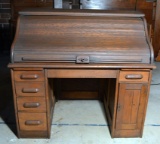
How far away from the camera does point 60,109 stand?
2.60 m

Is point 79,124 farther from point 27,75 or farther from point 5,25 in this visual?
point 5,25

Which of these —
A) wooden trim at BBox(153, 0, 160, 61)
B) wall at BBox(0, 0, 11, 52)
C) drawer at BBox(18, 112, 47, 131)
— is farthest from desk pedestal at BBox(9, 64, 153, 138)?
wall at BBox(0, 0, 11, 52)

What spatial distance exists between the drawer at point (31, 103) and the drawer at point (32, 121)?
0.20 feet

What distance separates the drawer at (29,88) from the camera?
1859 millimetres

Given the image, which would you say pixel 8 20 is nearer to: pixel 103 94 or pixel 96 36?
pixel 103 94

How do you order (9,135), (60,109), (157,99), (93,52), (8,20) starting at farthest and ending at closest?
(8,20)
(157,99)
(60,109)
(9,135)
(93,52)

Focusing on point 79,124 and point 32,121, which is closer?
point 32,121

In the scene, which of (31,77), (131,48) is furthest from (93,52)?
Answer: (31,77)

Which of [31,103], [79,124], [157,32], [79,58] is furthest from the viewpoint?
[157,32]

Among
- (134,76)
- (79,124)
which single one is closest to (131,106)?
(134,76)

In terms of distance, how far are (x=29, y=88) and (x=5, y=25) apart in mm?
2966

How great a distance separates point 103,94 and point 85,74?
38.5 inches

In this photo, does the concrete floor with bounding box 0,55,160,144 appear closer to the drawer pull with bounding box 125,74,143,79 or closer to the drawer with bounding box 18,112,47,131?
the drawer with bounding box 18,112,47,131

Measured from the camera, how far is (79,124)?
7.60ft
